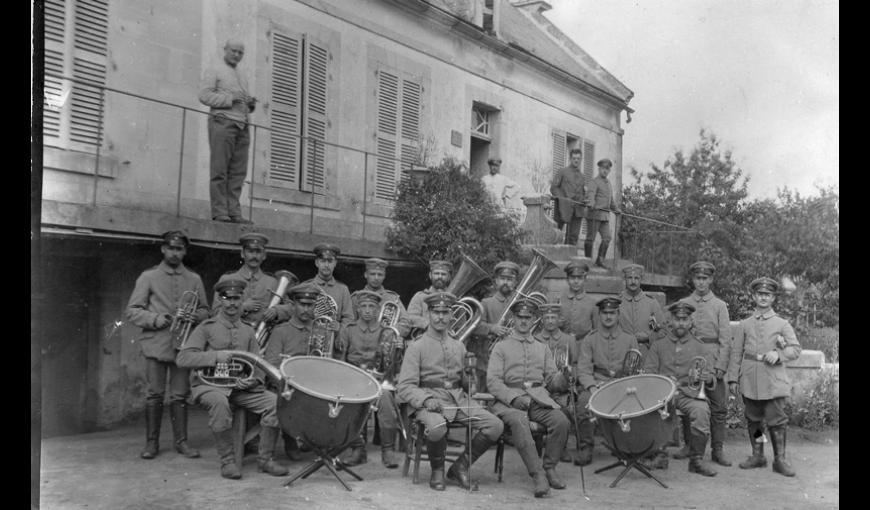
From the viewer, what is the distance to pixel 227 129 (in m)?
7.42

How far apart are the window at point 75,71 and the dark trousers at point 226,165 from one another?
1.14 meters

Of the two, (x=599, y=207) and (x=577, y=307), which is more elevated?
(x=599, y=207)

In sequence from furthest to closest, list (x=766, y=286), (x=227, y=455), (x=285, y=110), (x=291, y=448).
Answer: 1. (x=285, y=110)
2. (x=766, y=286)
3. (x=291, y=448)
4. (x=227, y=455)

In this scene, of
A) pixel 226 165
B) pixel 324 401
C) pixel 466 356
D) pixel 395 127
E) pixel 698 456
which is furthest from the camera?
pixel 395 127

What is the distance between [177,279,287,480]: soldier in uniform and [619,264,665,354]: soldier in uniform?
385 centimetres

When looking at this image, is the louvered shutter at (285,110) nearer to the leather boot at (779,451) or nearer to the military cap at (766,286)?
the military cap at (766,286)

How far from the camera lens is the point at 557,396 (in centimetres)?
685

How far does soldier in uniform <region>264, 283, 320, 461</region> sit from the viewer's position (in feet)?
20.6

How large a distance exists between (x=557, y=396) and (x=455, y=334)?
1166 millimetres

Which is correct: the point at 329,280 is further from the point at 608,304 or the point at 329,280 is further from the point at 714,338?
the point at 714,338

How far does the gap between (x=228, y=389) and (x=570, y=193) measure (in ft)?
20.0

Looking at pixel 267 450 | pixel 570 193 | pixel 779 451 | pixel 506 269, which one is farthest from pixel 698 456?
pixel 570 193
